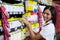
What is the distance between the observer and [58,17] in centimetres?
157

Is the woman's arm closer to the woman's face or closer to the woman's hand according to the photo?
the woman's hand

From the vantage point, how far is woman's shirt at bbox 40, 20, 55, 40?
1.25 metres

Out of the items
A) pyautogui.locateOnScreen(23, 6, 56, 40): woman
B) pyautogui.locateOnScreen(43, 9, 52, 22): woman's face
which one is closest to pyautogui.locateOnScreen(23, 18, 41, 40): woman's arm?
pyautogui.locateOnScreen(23, 6, 56, 40): woman

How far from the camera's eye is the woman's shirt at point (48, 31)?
1245mm

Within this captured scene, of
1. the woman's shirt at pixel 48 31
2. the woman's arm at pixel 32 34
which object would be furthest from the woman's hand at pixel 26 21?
the woman's shirt at pixel 48 31

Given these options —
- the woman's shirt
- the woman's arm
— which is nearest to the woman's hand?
the woman's arm

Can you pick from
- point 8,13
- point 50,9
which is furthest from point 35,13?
point 8,13

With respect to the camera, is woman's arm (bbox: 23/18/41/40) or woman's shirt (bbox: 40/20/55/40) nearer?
woman's arm (bbox: 23/18/41/40)

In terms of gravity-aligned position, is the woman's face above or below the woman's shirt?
above

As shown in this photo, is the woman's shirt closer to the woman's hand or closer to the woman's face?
the woman's face

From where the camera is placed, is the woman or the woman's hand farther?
the woman

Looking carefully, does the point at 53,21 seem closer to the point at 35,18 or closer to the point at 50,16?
the point at 50,16

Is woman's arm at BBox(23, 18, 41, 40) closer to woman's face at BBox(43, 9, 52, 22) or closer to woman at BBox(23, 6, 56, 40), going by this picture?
woman at BBox(23, 6, 56, 40)

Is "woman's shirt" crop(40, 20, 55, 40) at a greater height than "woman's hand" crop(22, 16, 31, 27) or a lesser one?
lesser
